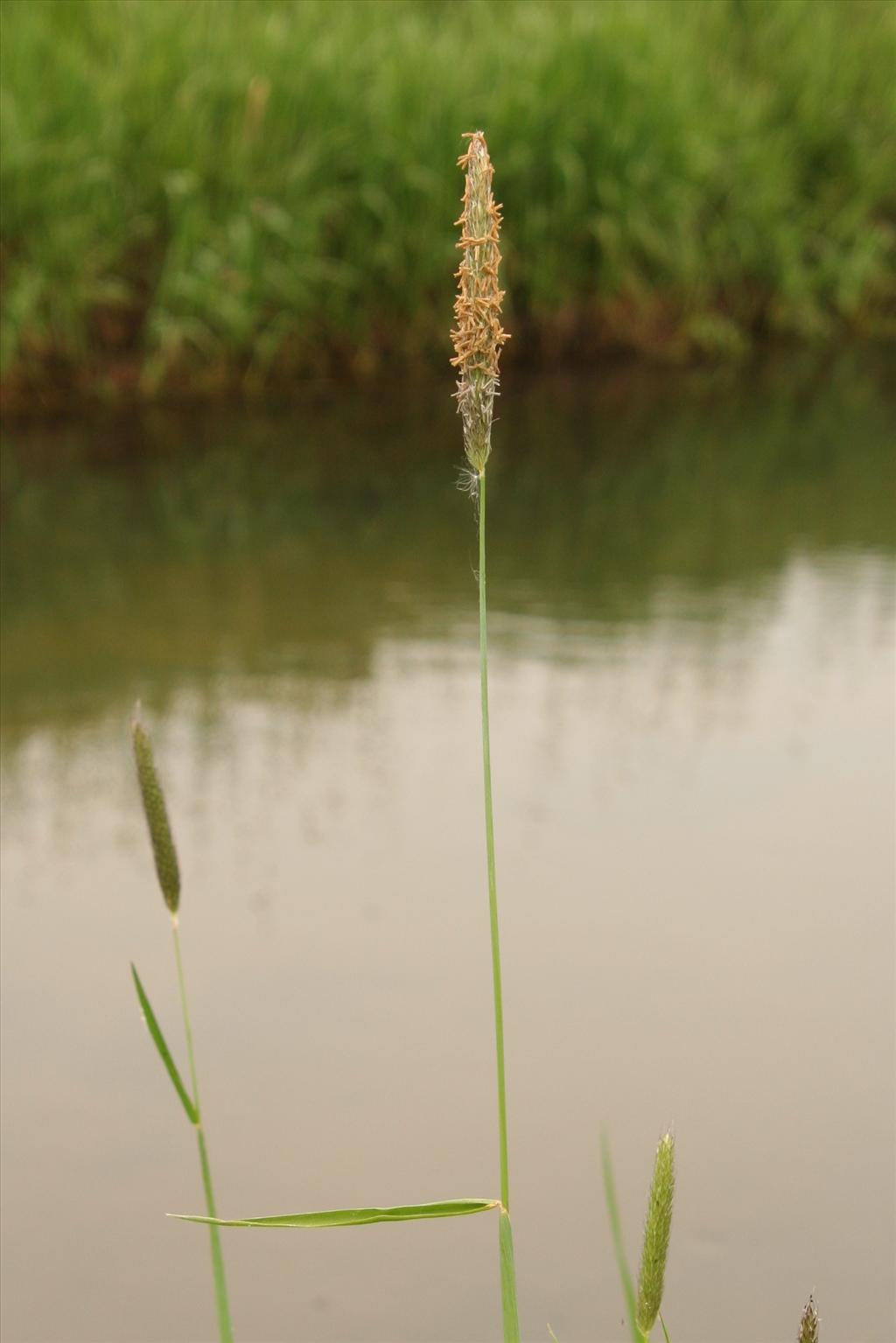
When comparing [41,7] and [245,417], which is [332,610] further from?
[41,7]

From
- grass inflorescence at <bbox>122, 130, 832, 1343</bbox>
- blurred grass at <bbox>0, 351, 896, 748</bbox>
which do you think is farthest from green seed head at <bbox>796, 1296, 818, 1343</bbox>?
blurred grass at <bbox>0, 351, 896, 748</bbox>

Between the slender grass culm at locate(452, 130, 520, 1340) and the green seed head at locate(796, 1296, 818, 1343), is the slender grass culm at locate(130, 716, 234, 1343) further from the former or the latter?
the green seed head at locate(796, 1296, 818, 1343)

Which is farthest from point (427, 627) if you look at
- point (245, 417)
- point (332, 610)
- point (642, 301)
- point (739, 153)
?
point (739, 153)

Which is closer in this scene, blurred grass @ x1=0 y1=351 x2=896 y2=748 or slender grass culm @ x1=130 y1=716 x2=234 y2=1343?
slender grass culm @ x1=130 y1=716 x2=234 y2=1343

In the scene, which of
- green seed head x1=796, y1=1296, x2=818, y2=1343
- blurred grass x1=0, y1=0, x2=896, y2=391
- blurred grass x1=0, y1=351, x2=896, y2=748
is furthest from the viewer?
blurred grass x1=0, y1=0, x2=896, y2=391

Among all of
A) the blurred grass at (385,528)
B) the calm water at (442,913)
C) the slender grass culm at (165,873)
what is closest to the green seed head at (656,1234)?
the slender grass culm at (165,873)
